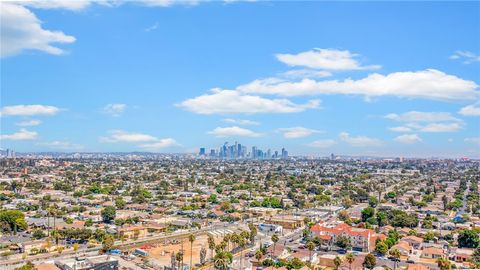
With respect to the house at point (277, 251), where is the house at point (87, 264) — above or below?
above

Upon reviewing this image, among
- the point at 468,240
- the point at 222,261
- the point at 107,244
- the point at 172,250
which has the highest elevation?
the point at 222,261

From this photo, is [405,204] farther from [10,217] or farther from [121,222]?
[10,217]

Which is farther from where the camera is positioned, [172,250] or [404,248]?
[172,250]

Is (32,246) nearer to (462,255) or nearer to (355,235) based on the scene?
(355,235)

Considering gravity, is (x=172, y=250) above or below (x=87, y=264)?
below

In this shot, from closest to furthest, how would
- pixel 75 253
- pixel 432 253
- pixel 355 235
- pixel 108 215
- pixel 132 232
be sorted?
pixel 75 253 → pixel 432 253 → pixel 355 235 → pixel 132 232 → pixel 108 215

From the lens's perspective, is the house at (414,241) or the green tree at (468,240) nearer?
the green tree at (468,240)

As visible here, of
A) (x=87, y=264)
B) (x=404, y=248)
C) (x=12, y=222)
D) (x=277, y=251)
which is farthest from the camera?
(x=12, y=222)

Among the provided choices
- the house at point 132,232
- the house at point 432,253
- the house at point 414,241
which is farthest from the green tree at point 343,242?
the house at point 132,232

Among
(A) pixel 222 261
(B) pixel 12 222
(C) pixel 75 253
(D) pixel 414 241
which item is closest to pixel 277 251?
(A) pixel 222 261

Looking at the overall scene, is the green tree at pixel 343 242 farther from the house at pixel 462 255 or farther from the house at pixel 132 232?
the house at pixel 132 232

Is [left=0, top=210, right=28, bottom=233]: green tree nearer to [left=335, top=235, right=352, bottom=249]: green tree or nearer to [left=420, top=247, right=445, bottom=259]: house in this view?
[left=335, top=235, right=352, bottom=249]: green tree

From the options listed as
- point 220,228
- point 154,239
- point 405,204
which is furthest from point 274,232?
point 405,204
